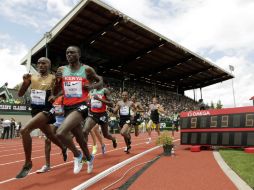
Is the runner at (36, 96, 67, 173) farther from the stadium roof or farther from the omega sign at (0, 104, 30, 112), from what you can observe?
the omega sign at (0, 104, 30, 112)

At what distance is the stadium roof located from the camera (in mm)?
30156

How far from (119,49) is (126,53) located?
205cm

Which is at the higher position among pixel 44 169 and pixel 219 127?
pixel 219 127

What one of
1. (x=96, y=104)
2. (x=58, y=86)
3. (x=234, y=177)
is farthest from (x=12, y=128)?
(x=234, y=177)

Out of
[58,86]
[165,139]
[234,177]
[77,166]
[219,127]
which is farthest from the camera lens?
[219,127]

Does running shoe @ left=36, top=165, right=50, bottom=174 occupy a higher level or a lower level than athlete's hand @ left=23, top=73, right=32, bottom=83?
lower

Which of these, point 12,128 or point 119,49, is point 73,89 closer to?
point 12,128

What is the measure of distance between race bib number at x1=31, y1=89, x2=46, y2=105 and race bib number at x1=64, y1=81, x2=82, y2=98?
0.53 meters

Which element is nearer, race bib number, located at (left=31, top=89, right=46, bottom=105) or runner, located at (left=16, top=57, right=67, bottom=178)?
runner, located at (left=16, top=57, right=67, bottom=178)

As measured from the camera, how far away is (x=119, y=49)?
130ft

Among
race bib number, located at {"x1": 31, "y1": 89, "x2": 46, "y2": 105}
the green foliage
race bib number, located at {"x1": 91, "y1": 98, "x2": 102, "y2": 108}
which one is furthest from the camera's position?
the green foliage

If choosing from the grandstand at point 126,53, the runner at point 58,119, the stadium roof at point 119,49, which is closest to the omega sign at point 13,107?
the grandstand at point 126,53

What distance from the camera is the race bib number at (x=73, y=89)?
5723 mm

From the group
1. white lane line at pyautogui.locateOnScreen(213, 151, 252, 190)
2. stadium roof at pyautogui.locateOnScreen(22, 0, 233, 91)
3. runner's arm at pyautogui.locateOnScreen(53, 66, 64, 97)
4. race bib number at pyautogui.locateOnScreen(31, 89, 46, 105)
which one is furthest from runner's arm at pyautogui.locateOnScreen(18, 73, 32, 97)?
stadium roof at pyautogui.locateOnScreen(22, 0, 233, 91)
